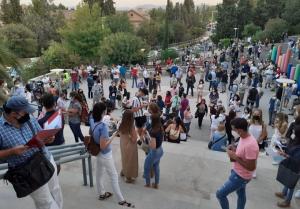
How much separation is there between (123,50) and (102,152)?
79.7 ft

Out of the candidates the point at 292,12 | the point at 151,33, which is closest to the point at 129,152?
the point at 292,12

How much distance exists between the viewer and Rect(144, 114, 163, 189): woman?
16.8 feet

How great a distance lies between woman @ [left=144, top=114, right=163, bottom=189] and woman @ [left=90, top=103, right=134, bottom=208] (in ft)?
2.49

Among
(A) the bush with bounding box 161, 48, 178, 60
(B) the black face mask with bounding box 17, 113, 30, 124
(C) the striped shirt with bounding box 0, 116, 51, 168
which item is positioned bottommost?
(A) the bush with bounding box 161, 48, 178, 60

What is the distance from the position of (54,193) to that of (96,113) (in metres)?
1.27

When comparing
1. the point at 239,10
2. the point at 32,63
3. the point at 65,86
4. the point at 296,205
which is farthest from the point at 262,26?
the point at 296,205

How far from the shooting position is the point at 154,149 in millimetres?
5234

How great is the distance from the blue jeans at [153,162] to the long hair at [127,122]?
0.51 metres

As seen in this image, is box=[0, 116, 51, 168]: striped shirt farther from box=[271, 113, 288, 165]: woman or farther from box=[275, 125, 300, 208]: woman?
box=[271, 113, 288, 165]: woman

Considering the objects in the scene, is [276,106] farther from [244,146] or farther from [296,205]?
[244,146]

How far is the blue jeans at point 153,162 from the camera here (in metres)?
5.30

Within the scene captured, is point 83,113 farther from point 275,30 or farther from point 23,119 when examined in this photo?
point 275,30

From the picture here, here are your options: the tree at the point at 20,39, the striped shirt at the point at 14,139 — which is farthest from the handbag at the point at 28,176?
the tree at the point at 20,39

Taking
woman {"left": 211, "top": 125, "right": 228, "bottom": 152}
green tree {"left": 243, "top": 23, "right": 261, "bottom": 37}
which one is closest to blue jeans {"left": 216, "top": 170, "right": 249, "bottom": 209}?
woman {"left": 211, "top": 125, "right": 228, "bottom": 152}
